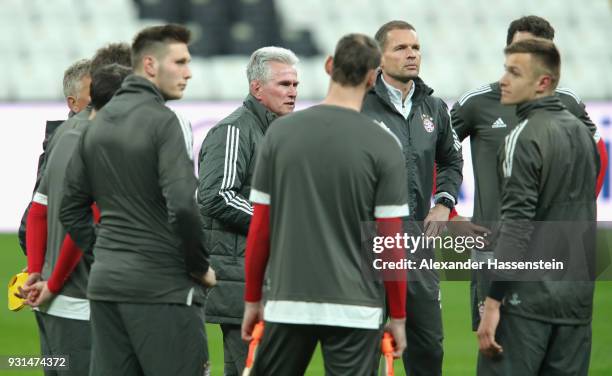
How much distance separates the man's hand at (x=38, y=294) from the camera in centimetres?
437

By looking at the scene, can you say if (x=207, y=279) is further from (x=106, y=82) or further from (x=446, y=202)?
(x=446, y=202)

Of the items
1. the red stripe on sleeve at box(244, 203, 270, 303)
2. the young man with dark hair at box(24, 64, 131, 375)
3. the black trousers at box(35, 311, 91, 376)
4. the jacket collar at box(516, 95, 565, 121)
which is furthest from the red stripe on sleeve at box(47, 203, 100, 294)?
the jacket collar at box(516, 95, 565, 121)

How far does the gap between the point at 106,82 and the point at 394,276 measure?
1.44m

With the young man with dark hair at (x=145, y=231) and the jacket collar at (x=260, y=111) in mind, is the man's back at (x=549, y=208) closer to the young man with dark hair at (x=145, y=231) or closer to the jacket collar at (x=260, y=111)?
the young man with dark hair at (x=145, y=231)

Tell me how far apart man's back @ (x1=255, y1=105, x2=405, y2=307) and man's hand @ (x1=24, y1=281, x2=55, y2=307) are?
1171 millimetres

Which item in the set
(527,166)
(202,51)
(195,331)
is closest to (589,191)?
(527,166)

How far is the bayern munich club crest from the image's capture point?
515cm

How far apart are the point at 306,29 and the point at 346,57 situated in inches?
452

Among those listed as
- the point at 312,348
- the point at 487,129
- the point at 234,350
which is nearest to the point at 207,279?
the point at 312,348

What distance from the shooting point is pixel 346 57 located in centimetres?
369

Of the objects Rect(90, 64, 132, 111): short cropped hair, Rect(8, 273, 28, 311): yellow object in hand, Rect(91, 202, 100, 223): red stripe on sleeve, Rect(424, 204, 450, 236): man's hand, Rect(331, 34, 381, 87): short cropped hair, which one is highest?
Rect(331, 34, 381, 87): short cropped hair

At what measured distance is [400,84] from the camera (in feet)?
16.9

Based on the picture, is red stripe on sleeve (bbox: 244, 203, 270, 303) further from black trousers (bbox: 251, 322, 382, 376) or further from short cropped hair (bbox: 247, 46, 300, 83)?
short cropped hair (bbox: 247, 46, 300, 83)

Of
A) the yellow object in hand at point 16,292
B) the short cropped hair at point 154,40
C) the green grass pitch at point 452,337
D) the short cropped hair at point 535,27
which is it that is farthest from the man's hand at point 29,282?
the short cropped hair at point 535,27
